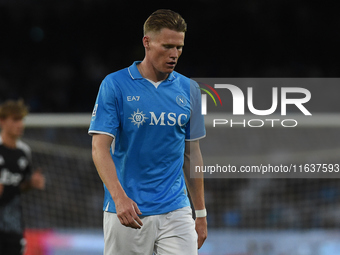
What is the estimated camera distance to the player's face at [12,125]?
5.46 metres

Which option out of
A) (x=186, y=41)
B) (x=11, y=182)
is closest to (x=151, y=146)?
(x=11, y=182)

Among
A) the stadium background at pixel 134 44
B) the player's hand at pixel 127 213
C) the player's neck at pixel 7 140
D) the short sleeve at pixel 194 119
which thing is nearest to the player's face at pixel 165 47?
the short sleeve at pixel 194 119

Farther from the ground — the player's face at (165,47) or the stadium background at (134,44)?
the stadium background at (134,44)

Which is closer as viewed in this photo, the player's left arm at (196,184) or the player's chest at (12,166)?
the player's left arm at (196,184)

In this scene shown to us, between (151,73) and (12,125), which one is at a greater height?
(151,73)

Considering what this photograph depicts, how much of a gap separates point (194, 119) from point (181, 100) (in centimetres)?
16

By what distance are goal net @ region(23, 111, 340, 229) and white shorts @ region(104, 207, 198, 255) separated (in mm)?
4596

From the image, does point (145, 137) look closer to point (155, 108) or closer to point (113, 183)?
point (155, 108)

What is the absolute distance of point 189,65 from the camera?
13.9 m

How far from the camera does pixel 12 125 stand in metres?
5.48

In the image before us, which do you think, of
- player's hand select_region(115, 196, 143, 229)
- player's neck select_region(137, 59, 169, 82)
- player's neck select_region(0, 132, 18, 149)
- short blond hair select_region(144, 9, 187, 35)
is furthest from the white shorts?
player's neck select_region(0, 132, 18, 149)

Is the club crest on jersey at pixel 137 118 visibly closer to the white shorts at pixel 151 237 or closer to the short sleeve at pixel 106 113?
the short sleeve at pixel 106 113

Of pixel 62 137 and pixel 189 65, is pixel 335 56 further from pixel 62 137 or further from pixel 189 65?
pixel 62 137

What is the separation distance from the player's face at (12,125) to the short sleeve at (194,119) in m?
2.80
